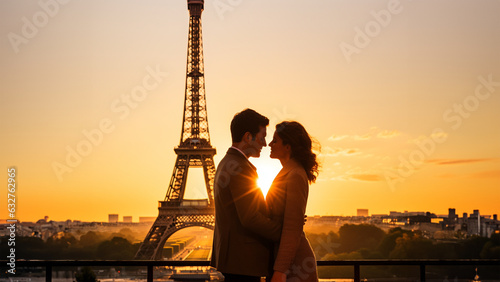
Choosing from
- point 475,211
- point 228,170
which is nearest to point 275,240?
point 228,170

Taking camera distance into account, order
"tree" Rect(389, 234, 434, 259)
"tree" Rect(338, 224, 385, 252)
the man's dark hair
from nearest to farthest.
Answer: the man's dark hair < "tree" Rect(389, 234, 434, 259) < "tree" Rect(338, 224, 385, 252)

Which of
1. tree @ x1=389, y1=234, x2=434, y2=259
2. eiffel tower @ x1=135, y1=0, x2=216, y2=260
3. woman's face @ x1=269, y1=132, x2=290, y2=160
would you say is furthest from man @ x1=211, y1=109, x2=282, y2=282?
tree @ x1=389, y1=234, x2=434, y2=259

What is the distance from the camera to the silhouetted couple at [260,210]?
136 inches

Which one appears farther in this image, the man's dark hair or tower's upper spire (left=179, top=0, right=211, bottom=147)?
tower's upper spire (left=179, top=0, right=211, bottom=147)

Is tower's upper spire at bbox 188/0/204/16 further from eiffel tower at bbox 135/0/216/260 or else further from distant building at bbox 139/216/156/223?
distant building at bbox 139/216/156/223

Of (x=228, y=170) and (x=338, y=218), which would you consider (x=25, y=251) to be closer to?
(x=228, y=170)

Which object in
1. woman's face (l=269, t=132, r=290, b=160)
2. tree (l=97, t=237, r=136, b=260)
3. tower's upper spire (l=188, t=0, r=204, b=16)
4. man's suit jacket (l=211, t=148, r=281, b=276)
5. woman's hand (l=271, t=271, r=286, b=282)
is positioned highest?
tower's upper spire (l=188, t=0, r=204, b=16)

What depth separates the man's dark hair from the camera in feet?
11.6

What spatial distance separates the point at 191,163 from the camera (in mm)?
37875

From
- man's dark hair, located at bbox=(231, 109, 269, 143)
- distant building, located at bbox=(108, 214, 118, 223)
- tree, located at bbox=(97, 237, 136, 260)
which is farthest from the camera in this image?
distant building, located at bbox=(108, 214, 118, 223)

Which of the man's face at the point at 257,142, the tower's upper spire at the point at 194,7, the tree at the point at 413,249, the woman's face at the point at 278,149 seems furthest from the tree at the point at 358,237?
the man's face at the point at 257,142

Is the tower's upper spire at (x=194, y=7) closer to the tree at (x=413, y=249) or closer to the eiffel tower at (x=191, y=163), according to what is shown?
the eiffel tower at (x=191, y=163)

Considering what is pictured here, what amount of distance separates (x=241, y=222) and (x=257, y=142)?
1.53 feet

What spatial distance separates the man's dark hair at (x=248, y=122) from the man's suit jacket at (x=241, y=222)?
0.43 ft
